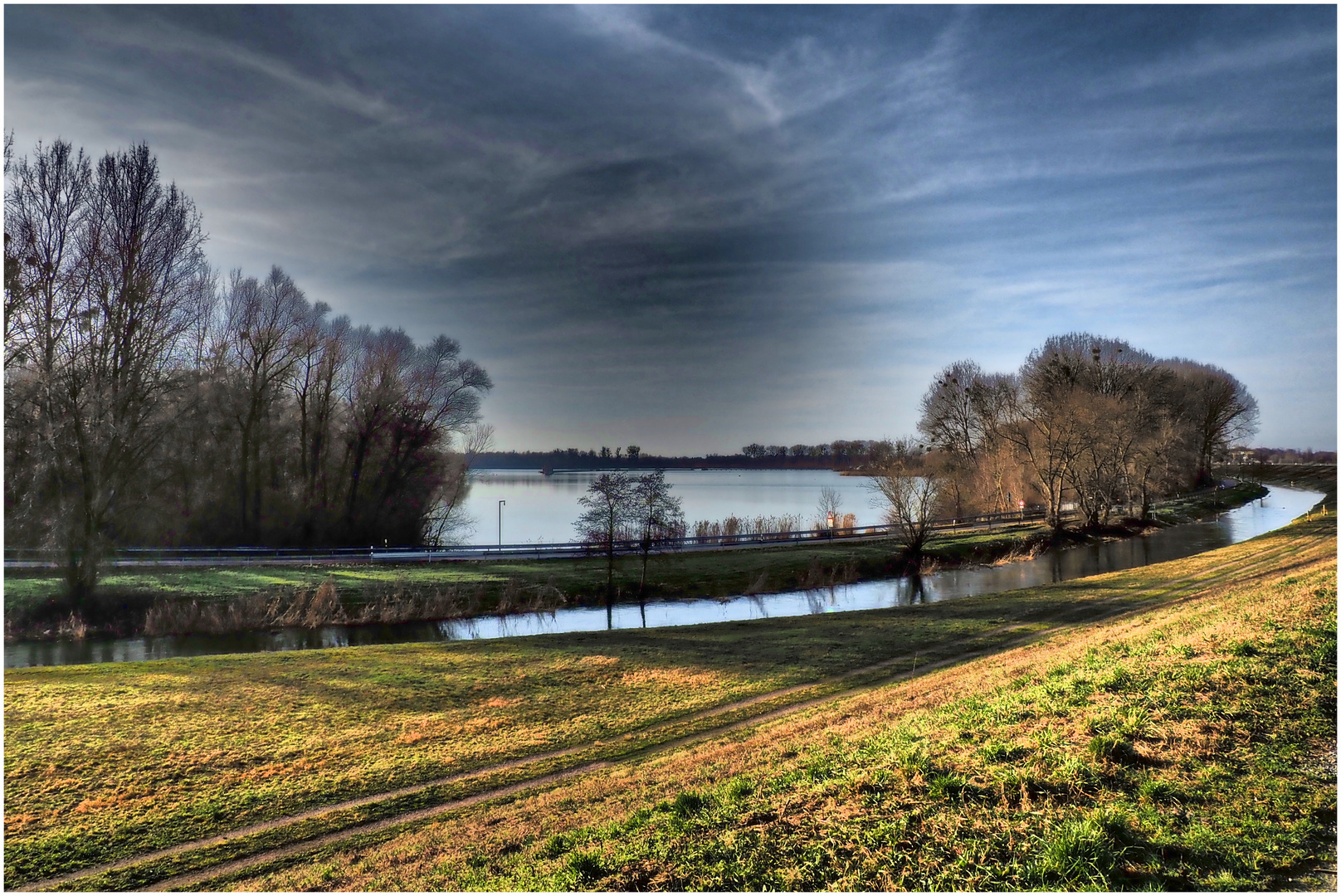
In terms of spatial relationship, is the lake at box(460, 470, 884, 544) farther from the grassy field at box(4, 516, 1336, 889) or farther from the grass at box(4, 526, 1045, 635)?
the grassy field at box(4, 516, 1336, 889)

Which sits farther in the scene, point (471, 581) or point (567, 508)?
point (567, 508)

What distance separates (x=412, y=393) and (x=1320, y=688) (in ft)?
144

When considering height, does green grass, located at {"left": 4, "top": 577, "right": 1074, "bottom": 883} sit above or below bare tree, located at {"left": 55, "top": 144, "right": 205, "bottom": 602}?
below

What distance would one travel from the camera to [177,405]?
2748cm

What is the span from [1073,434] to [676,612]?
34143 mm

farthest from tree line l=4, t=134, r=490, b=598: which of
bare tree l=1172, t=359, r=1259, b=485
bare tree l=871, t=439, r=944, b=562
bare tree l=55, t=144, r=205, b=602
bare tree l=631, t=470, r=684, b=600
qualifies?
bare tree l=1172, t=359, r=1259, b=485

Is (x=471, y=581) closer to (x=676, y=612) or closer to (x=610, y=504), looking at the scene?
(x=610, y=504)

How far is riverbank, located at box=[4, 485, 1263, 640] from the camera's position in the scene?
21.9m

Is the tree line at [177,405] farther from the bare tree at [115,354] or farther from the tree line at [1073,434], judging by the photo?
the tree line at [1073,434]

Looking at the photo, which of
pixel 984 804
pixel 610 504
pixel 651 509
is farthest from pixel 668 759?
pixel 610 504

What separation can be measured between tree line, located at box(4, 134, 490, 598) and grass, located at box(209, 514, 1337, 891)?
825 inches

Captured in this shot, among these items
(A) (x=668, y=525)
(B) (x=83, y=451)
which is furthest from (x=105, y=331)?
(A) (x=668, y=525)

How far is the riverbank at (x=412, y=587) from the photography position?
71.8 ft

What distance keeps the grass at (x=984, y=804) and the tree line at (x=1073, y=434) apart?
28863 millimetres
